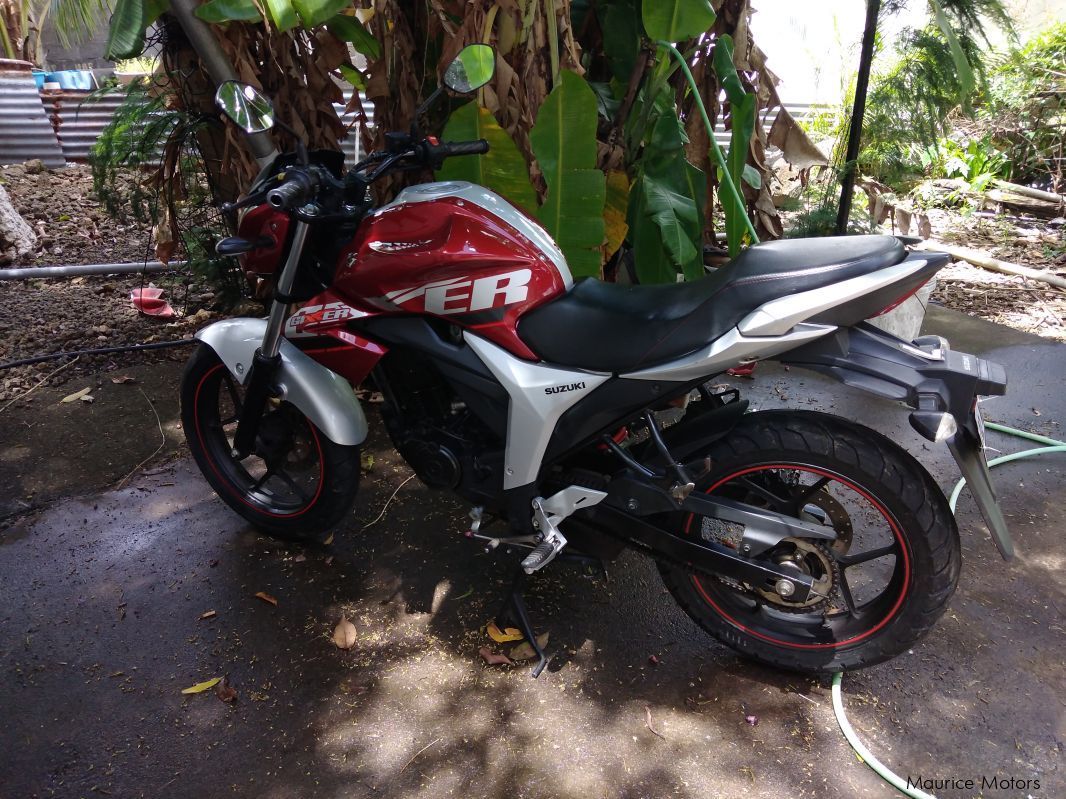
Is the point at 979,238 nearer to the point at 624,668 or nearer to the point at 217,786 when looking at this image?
the point at 624,668

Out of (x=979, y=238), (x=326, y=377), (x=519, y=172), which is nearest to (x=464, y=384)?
(x=326, y=377)

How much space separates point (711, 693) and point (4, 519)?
2696 millimetres

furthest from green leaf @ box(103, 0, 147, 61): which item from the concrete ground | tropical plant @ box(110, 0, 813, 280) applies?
the concrete ground

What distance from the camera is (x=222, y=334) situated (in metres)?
2.52

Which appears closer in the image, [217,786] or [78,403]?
[217,786]

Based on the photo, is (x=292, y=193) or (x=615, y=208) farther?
(x=615, y=208)

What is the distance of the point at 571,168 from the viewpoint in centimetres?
278

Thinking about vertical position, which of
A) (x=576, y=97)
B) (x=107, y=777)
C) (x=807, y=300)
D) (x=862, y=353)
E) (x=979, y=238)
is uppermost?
(x=576, y=97)

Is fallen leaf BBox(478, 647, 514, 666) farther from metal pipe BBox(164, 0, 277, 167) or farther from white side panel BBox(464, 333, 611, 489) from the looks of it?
metal pipe BBox(164, 0, 277, 167)

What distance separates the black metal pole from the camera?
3.49m

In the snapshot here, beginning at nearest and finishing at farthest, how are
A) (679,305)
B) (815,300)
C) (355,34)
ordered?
(815,300) → (679,305) → (355,34)

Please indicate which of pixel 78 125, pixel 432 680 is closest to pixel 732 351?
pixel 432 680

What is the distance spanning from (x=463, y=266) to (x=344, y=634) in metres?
1.22

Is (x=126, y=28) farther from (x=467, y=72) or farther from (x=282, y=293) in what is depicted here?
(x=467, y=72)
